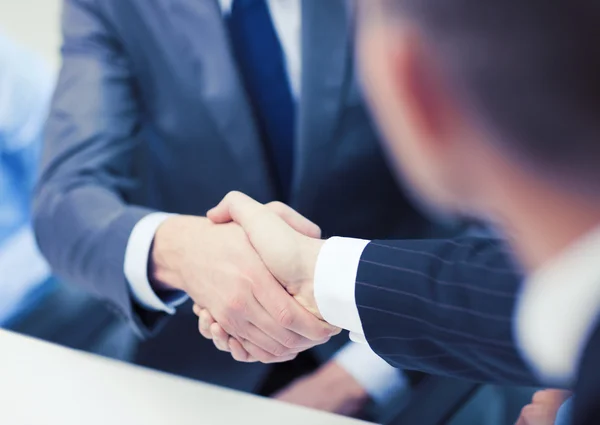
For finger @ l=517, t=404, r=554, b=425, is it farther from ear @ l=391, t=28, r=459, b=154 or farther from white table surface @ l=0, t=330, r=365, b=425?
ear @ l=391, t=28, r=459, b=154

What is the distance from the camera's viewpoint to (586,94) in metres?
0.24

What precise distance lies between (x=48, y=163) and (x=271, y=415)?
15.0 inches

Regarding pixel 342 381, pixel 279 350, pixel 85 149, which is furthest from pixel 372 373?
pixel 85 149

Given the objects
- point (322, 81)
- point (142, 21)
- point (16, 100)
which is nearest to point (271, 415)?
point (322, 81)

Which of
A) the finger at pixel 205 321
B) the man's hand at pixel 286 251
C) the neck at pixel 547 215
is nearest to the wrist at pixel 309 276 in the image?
the man's hand at pixel 286 251

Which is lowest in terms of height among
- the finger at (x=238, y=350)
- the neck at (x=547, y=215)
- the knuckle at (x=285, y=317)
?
the finger at (x=238, y=350)

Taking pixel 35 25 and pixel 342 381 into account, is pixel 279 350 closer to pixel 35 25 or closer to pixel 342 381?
pixel 342 381

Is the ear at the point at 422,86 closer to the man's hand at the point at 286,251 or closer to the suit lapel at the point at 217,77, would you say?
the man's hand at the point at 286,251

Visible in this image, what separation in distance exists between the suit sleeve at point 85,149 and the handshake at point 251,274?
9cm

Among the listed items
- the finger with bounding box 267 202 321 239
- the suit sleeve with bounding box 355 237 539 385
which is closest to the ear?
the suit sleeve with bounding box 355 237 539 385

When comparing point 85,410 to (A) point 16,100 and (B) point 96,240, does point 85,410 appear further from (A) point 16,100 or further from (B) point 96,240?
(A) point 16,100

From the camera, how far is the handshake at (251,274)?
52cm

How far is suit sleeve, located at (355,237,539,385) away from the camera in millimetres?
421

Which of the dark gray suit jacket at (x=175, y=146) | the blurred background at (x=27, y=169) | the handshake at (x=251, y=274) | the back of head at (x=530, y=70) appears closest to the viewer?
the back of head at (x=530, y=70)
